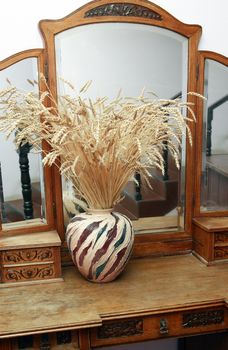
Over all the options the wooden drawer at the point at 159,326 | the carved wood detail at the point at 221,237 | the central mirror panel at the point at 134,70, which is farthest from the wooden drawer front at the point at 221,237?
the wooden drawer at the point at 159,326

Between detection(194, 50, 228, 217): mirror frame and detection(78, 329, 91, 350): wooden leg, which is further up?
detection(194, 50, 228, 217): mirror frame

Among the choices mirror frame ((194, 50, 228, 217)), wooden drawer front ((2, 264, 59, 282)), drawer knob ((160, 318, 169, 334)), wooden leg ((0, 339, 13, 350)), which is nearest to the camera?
wooden leg ((0, 339, 13, 350))

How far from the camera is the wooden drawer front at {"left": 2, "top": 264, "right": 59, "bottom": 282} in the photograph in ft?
4.93

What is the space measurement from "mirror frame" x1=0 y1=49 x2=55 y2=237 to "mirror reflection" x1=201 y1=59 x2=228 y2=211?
0.68 meters

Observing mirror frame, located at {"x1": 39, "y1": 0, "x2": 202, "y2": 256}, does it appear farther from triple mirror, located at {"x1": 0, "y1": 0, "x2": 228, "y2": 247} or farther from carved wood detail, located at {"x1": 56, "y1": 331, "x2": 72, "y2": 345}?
carved wood detail, located at {"x1": 56, "y1": 331, "x2": 72, "y2": 345}

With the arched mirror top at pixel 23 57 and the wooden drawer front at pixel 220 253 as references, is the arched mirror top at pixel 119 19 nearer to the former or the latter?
the arched mirror top at pixel 23 57

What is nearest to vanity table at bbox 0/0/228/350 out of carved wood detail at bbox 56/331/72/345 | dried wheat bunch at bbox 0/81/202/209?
carved wood detail at bbox 56/331/72/345

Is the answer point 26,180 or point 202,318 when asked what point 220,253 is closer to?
point 202,318

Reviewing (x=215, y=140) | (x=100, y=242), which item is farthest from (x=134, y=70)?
(x=100, y=242)

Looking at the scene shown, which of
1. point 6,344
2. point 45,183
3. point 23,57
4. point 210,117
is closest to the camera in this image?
point 6,344

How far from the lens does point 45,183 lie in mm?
1620

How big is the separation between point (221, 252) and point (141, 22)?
3.36 ft

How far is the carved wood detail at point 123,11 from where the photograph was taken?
1547 millimetres

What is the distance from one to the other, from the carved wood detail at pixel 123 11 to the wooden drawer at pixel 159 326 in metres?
1.16
